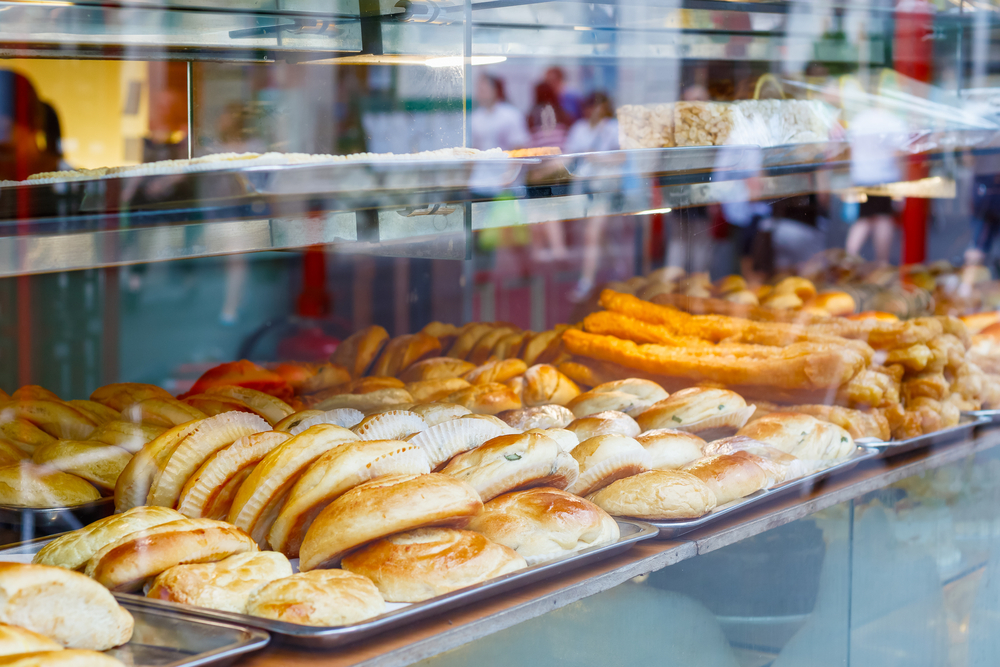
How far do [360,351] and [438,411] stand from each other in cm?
55

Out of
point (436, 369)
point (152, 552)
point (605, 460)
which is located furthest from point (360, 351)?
point (152, 552)

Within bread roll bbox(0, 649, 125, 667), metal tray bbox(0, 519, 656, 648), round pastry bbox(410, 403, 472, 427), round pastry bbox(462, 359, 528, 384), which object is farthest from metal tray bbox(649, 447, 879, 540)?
bread roll bbox(0, 649, 125, 667)

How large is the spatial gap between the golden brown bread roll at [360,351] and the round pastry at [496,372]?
23 centimetres

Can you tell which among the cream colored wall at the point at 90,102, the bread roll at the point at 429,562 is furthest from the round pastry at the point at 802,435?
the cream colored wall at the point at 90,102

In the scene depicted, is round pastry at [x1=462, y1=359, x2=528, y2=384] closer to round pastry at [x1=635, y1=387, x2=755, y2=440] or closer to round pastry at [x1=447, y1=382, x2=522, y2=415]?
round pastry at [x1=447, y1=382, x2=522, y2=415]

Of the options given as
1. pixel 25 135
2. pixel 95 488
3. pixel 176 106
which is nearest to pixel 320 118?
pixel 176 106

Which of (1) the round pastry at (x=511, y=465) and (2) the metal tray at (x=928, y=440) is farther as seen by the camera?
(2) the metal tray at (x=928, y=440)

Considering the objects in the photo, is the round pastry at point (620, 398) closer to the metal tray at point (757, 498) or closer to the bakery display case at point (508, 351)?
the bakery display case at point (508, 351)

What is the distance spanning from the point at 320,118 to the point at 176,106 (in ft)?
1.60

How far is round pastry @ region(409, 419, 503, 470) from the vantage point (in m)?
1.15

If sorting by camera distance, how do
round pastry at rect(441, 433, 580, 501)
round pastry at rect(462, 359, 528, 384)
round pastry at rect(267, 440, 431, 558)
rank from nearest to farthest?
round pastry at rect(267, 440, 431, 558)
round pastry at rect(441, 433, 580, 501)
round pastry at rect(462, 359, 528, 384)

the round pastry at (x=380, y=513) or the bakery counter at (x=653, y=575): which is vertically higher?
the round pastry at (x=380, y=513)

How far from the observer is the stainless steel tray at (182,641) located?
77 centimetres

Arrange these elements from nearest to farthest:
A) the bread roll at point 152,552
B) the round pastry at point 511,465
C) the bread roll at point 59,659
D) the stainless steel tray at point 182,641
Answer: the bread roll at point 59,659 → the stainless steel tray at point 182,641 → the bread roll at point 152,552 → the round pastry at point 511,465
